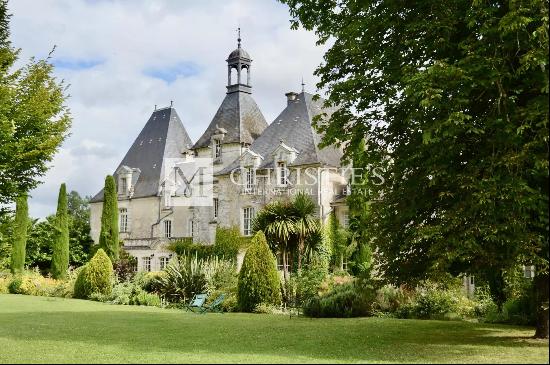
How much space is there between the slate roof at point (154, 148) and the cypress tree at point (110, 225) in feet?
17.1

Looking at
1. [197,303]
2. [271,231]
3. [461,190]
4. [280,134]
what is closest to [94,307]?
[197,303]

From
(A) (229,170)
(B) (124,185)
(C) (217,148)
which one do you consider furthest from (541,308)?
(B) (124,185)

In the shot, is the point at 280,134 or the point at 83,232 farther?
the point at 83,232

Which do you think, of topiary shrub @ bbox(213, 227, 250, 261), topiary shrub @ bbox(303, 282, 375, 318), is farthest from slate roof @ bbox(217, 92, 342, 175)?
topiary shrub @ bbox(303, 282, 375, 318)

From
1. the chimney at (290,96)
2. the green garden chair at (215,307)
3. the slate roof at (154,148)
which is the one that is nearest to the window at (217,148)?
the chimney at (290,96)

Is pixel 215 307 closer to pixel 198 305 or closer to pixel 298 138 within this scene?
pixel 198 305

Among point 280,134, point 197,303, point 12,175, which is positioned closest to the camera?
point 12,175

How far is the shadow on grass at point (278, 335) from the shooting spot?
31.8 feet

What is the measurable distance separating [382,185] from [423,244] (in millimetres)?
1533

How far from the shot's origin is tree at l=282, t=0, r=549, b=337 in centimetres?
947

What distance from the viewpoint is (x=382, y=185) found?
1227 cm

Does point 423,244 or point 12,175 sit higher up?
point 12,175

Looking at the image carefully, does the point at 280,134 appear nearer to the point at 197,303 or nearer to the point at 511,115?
the point at 197,303

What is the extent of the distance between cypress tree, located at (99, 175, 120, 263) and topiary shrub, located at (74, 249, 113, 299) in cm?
1114
